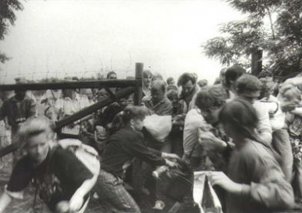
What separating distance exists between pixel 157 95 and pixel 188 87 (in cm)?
27

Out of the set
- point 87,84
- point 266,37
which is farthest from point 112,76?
point 266,37

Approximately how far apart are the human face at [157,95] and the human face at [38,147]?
84cm

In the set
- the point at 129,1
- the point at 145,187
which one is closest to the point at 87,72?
the point at 129,1

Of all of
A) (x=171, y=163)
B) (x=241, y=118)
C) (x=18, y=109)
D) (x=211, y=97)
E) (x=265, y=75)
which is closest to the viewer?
(x=241, y=118)

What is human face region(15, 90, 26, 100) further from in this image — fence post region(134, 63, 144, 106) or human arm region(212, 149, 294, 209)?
human arm region(212, 149, 294, 209)

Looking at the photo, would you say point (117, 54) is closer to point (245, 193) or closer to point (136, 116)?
point (136, 116)

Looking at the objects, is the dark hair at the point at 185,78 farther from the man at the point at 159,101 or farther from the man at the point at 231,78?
the man at the point at 231,78

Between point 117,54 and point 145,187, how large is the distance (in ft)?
3.51

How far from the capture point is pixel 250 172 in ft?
7.05

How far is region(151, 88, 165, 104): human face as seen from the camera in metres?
3.27

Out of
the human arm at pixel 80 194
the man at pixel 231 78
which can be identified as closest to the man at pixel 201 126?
the man at pixel 231 78

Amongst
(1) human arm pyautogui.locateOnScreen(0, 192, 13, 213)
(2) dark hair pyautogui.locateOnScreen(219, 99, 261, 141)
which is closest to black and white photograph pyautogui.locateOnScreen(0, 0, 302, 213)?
(1) human arm pyautogui.locateOnScreen(0, 192, 13, 213)

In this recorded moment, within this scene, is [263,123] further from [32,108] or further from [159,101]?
[32,108]

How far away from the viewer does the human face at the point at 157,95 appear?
327 centimetres
